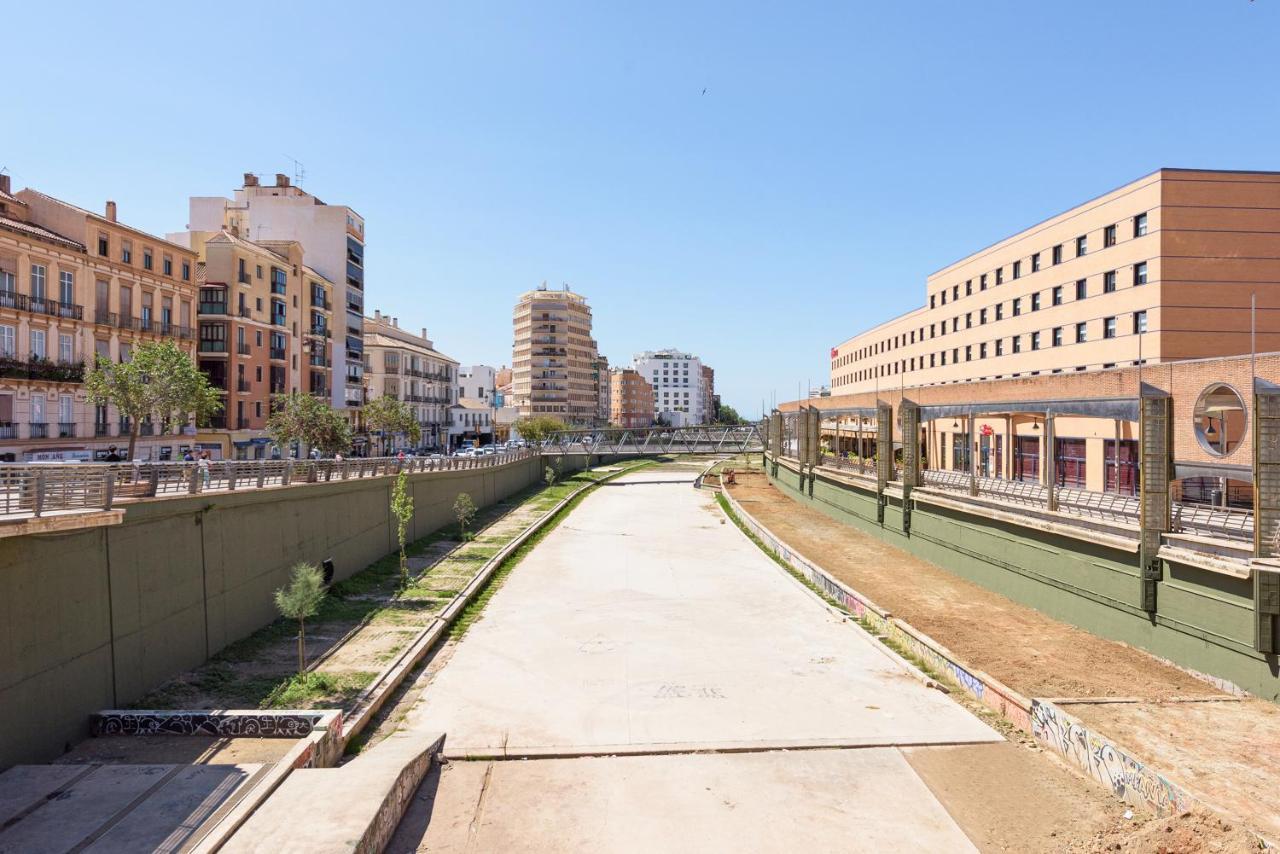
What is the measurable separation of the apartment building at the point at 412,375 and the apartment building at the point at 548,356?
39323mm

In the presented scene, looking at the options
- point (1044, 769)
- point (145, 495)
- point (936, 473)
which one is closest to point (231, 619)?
point (145, 495)

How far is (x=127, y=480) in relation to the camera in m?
16.4

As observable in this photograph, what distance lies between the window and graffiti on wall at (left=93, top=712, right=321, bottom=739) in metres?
32.7

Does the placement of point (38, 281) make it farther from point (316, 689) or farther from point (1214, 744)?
point (1214, 744)

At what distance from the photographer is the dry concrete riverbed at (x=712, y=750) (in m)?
10.9

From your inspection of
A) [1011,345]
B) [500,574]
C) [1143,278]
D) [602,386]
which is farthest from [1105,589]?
[602,386]

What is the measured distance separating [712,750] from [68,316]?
40978mm

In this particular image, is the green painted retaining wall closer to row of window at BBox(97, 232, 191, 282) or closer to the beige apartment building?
the beige apartment building

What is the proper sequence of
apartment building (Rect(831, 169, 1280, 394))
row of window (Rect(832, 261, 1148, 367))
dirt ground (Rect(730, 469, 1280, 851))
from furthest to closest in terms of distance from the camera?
row of window (Rect(832, 261, 1148, 367)) < apartment building (Rect(831, 169, 1280, 394)) < dirt ground (Rect(730, 469, 1280, 851))

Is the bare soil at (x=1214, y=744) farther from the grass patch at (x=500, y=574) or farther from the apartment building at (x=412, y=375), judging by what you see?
the apartment building at (x=412, y=375)

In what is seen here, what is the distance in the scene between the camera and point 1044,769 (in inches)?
506

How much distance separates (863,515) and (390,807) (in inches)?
1433

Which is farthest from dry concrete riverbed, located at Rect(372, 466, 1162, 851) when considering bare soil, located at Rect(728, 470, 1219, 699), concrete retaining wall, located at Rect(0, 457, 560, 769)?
concrete retaining wall, located at Rect(0, 457, 560, 769)

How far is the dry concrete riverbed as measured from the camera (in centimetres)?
1095
